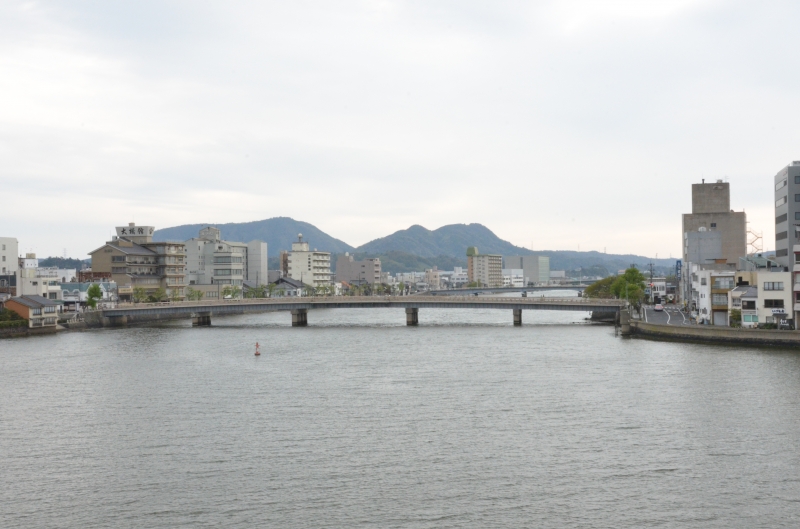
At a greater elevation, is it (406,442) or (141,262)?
(141,262)

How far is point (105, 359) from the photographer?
1807 inches

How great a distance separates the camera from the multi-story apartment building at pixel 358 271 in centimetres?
19262

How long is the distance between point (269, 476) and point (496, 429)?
26.9 feet

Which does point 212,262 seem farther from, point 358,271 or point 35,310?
point 358,271

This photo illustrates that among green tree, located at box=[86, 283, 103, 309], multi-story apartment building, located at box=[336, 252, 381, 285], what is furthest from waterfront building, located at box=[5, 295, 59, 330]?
multi-story apartment building, located at box=[336, 252, 381, 285]

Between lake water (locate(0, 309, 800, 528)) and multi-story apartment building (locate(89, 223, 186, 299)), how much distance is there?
50.3m

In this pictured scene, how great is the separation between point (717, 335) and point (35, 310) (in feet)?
166

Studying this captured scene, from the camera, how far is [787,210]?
189ft

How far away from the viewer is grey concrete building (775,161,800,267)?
56.1m

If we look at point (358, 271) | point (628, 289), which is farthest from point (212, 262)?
point (358, 271)

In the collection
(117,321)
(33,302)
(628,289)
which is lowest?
(117,321)

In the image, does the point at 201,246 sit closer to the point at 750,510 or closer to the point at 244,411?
the point at 244,411

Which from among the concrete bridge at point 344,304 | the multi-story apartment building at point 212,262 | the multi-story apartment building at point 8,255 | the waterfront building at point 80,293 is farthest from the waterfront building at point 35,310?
the multi-story apartment building at point 212,262

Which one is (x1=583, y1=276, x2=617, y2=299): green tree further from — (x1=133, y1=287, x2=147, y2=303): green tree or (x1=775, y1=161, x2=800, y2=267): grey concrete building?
(x1=133, y1=287, x2=147, y2=303): green tree
